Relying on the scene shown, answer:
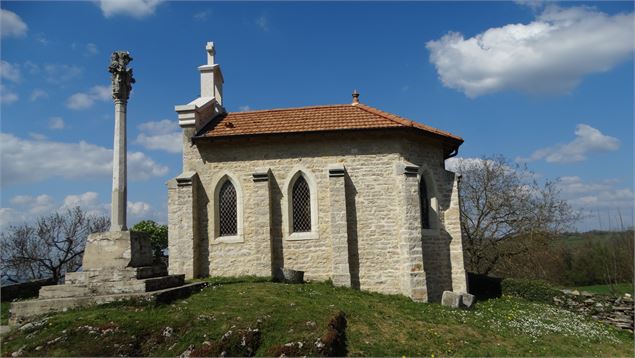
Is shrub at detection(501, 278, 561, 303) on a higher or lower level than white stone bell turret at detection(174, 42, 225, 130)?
lower

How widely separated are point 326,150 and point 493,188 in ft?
51.7

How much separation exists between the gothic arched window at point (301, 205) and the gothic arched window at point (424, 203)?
4.59 m

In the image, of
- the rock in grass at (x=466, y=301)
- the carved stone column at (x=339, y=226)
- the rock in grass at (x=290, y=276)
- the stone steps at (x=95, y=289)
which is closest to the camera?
the stone steps at (x=95, y=289)

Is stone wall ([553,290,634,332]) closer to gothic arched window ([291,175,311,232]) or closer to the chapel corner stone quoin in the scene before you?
the chapel corner stone quoin

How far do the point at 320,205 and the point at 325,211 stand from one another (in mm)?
307

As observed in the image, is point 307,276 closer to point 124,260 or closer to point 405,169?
point 405,169

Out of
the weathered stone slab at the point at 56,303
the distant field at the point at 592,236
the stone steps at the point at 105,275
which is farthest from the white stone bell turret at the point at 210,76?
the distant field at the point at 592,236

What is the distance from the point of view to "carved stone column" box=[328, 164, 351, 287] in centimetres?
1617

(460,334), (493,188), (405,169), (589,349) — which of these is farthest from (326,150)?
(493,188)

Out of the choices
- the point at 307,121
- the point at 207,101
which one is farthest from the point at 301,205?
the point at 207,101

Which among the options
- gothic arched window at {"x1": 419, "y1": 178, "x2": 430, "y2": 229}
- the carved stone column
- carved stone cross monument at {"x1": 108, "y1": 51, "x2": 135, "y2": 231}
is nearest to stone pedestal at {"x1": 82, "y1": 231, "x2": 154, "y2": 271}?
carved stone cross monument at {"x1": 108, "y1": 51, "x2": 135, "y2": 231}

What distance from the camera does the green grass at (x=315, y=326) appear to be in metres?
8.49

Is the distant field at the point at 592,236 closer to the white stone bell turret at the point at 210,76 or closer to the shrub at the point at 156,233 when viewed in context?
the white stone bell turret at the point at 210,76

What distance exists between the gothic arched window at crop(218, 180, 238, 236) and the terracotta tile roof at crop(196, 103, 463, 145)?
219 cm
